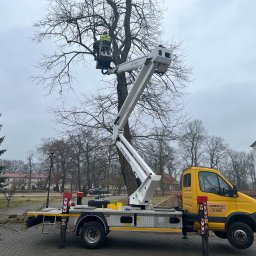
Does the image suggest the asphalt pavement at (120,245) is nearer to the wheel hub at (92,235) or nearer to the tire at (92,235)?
the tire at (92,235)

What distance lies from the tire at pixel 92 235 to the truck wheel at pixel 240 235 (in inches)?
151

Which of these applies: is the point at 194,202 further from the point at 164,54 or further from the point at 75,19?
the point at 75,19

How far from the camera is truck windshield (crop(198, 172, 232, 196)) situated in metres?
10.0

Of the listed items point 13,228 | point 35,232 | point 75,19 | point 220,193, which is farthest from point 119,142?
point 75,19

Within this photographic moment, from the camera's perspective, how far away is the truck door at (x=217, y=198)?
9.86 meters

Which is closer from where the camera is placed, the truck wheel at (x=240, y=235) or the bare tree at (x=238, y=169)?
the truck wheel at (x=240, y=235)

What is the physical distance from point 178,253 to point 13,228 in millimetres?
7646

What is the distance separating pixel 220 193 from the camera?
32.8 feet

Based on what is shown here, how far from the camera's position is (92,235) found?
10086 millimetres

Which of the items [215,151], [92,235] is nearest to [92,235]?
[92,235]

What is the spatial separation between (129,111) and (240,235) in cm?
539

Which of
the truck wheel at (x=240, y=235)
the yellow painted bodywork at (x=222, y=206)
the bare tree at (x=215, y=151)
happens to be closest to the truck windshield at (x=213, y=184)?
the yellow painted bodywork at (x=222, y=206)

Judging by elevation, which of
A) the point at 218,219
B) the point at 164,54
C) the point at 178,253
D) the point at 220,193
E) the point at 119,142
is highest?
the point at 164,54

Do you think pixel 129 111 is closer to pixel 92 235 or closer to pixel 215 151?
pixel 92 235
